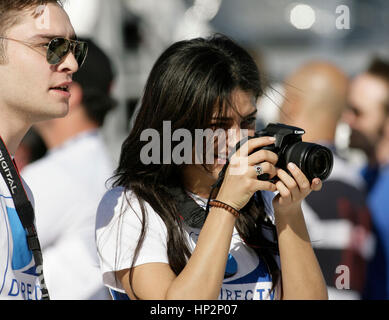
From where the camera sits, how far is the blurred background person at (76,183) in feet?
7.05

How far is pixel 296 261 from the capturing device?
4.69ft

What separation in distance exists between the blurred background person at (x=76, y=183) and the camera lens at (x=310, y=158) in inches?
38.8

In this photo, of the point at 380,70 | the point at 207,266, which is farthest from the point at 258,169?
the point at 380,70

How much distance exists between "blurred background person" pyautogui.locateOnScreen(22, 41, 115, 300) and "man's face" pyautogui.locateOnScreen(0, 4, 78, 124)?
0.83 m

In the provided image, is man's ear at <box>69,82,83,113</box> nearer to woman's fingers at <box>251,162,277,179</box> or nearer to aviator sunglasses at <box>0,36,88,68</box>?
aviator sunglasses at <box>0,36,88,68</box>

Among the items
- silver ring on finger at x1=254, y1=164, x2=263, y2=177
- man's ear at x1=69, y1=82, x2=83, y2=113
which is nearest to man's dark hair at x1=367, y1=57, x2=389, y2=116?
man's ear at x1=69, y1=82, x2=83, y2=113

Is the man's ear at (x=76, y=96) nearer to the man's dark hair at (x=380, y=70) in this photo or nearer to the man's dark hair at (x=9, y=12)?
the man's dark hair at (x=9, y=12)

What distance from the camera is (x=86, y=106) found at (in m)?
2.67

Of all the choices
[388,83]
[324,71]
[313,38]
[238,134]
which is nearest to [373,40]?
[313,38]

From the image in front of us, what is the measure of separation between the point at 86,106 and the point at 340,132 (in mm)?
1451

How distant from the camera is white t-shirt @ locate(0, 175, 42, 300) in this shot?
1242mm

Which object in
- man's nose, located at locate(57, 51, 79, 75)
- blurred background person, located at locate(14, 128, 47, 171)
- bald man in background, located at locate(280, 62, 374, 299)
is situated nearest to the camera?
man's nose, located at locate(57, 51, 79, 75)

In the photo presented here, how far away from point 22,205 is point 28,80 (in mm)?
298
